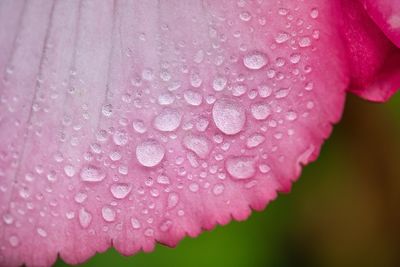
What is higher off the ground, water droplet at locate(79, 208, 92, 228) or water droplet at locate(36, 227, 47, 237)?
water droplet at locate(79, 208, 92, 228)

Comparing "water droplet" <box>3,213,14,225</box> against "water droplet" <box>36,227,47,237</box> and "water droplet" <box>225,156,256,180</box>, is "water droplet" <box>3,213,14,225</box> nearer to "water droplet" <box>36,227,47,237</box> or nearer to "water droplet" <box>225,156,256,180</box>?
"water droplet" <box>36,227,47,237</box>

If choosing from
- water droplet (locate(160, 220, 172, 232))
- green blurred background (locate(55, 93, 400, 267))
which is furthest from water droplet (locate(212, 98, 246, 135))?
green blurred background (locate(55, 93, 400, 267))

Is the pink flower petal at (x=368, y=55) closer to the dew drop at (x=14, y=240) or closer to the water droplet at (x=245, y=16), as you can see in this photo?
the water droplet at (x=245, y=16)

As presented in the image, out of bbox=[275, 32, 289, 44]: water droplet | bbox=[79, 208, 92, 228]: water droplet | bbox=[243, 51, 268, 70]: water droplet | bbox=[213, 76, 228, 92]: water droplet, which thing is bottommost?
bbox=[79, 208, 92, 228]: water droplet

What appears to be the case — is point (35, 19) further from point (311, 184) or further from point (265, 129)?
point (311, 184)

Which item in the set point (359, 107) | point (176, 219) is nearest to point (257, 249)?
point (359, 107)

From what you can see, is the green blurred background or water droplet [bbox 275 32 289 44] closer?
water droplet [bbox 275 32 289 44]

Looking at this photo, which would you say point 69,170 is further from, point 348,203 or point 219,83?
point 348,203
